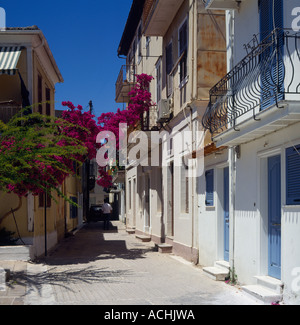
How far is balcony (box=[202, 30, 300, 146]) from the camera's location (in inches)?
273

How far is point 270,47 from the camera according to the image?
8.06 meters

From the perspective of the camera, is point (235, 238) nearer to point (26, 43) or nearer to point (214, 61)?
point (214, 61)

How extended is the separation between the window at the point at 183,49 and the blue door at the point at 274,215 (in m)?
6.18

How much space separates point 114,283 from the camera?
988 cm

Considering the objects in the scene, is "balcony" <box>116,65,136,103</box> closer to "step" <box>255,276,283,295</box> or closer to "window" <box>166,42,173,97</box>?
"window" <box>166,42,173,97</box>

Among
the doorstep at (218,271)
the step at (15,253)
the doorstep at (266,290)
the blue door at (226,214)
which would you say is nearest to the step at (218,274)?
the doorstep at (218,271)

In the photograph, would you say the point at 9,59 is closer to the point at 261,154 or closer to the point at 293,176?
the point at 261,154

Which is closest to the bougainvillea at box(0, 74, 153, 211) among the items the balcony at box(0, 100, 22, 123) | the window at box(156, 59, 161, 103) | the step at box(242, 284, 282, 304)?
the balcony at box(0, 100, 22, 123)

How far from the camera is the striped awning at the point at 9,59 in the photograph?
497 inches

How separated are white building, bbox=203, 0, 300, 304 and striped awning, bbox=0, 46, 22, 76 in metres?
5.52

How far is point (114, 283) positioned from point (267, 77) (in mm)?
5078

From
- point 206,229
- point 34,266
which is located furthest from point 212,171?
point 34,266

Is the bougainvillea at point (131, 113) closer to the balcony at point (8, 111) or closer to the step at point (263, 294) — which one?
the balcony at point (8, 111)

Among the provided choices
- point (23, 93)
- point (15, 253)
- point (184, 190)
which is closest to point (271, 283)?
point (184, 190)
